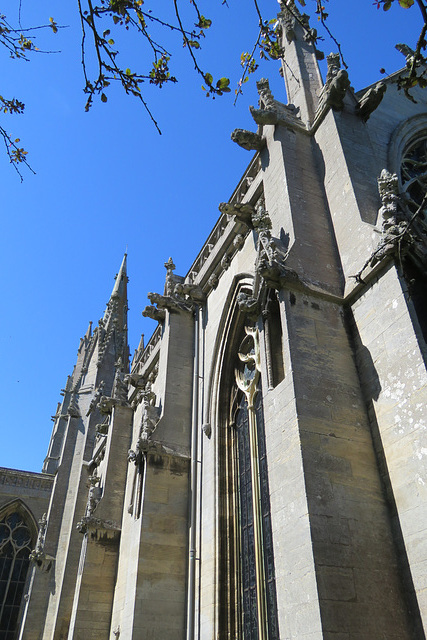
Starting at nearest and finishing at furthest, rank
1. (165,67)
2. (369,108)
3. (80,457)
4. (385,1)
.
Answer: (385,1) → (165,67) → (369,108) → (80,457)

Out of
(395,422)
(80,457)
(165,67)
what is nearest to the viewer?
(165,67)

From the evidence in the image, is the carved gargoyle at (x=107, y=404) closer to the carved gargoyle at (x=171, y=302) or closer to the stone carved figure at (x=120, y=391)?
the stone carved figure at (x=120, y=391)

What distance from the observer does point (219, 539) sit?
835 cm

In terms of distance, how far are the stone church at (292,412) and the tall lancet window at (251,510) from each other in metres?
0.04

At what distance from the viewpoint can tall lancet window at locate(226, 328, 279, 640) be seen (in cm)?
703

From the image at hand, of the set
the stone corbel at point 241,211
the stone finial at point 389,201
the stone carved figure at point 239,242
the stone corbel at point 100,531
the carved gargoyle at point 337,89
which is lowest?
the stone corbel at point 100,531

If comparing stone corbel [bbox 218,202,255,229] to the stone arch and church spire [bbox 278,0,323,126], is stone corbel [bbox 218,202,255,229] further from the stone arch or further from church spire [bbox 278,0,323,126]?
the stone arch

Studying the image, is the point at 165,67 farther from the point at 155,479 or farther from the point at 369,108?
Result: the point at 155,479

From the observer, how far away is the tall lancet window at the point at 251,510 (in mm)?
7031

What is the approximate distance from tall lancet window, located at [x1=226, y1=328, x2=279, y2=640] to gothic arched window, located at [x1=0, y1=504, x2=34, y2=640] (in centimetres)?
2008

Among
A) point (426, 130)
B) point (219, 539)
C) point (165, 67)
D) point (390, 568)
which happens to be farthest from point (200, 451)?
point (426, 130)

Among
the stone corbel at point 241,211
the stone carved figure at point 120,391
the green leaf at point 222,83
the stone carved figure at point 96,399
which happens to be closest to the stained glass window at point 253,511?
the stone corbel at point 241,211

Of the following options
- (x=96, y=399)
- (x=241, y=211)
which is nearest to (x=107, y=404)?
(x=96, y=399)

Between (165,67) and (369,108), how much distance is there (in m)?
5.68
